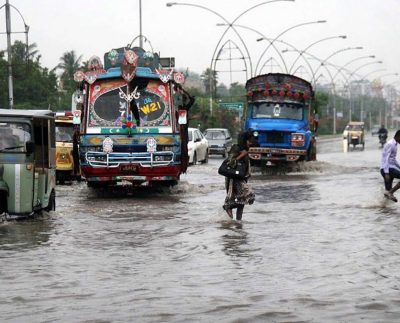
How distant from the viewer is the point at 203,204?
1947 cm

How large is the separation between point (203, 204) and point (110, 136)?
270 cm

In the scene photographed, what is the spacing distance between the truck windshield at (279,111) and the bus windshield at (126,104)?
11.4 meters

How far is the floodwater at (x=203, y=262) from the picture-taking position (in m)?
7.99

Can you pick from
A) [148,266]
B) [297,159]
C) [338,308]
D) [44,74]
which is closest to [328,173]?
[297,159]

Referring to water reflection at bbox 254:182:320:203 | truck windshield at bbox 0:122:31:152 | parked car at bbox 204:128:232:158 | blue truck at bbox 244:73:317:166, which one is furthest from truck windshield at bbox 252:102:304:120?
truck windshield at bbox 0:122:31:152

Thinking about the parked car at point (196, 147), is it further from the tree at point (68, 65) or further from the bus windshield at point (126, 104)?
the tree at point (68, 65)

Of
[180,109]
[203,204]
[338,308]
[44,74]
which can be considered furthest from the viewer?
[44,74]

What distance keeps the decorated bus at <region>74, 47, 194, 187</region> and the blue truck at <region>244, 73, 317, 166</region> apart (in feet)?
33.7

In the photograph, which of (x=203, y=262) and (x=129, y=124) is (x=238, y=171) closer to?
Result: (x=203, y=262)

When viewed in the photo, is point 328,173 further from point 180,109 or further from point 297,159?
point 180,109

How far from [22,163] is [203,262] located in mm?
4822

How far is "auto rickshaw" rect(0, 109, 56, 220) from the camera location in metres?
14.4

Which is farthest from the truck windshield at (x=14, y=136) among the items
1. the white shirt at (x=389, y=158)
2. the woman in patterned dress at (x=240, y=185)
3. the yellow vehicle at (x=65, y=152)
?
the yellow vehicle at (x=65, y=152)

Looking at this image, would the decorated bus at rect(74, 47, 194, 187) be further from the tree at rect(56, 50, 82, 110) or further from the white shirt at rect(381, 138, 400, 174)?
the tree at rect(56, 50, 82, 110)
